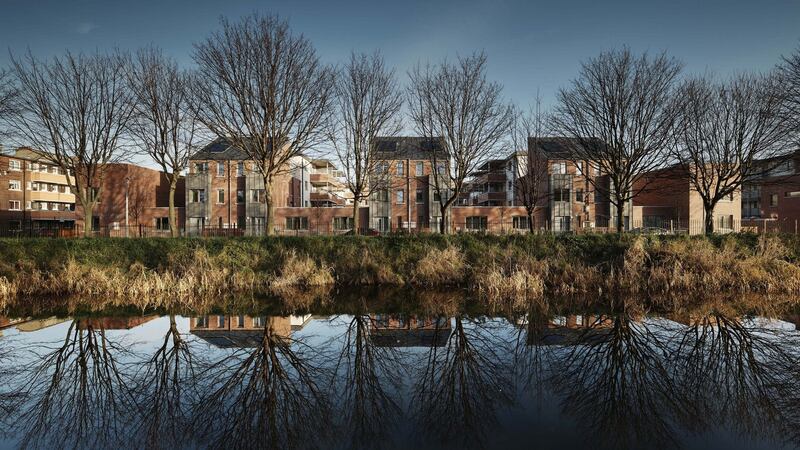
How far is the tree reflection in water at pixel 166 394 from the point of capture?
194 inches

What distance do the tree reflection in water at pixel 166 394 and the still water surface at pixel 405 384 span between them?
0.10ft

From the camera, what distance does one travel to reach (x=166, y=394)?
20.0 feet

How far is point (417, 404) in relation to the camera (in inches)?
228

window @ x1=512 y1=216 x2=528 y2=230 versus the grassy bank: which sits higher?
window @ x1=512 y1=216 x2=528 y2=230

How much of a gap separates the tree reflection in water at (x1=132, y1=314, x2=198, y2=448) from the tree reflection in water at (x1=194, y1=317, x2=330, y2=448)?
21 cm

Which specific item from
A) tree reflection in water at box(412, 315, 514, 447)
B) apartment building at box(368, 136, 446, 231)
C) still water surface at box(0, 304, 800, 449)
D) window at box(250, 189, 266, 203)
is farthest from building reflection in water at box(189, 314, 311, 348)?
window at box(250, 189, 266, 203)

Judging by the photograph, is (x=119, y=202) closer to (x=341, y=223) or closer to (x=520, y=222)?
(x=341, y=223)

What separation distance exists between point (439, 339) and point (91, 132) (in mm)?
25872

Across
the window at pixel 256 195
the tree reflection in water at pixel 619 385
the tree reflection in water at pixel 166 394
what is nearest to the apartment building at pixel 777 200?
the tree reflection in water at pixel 619 385

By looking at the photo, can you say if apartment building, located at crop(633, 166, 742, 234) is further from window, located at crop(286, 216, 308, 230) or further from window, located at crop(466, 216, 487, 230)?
window, located at crop(286, 216, 308, 230)

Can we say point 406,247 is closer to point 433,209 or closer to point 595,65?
point 595,65

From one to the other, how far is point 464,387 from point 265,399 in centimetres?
309

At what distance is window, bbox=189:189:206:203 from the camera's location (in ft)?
152

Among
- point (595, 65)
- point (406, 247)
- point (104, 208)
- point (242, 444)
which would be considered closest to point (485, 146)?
point (595, 65)
